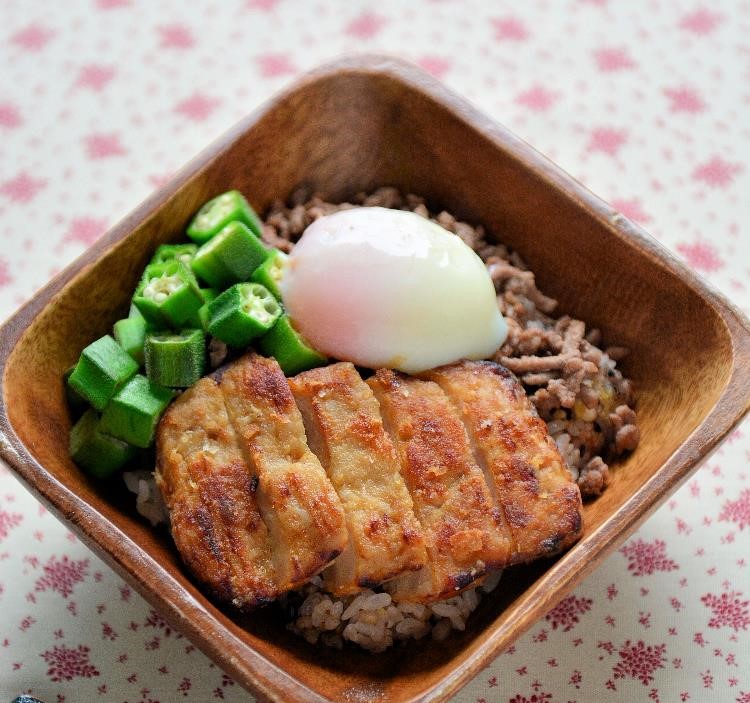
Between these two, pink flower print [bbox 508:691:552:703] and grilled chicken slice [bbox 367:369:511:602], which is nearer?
grilled chicken slice [bbox 367:369:511:602]

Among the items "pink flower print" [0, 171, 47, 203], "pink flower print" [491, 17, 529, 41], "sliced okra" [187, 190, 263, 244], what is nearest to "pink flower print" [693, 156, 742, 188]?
"pink flower print" [491, 17, 529, 41]

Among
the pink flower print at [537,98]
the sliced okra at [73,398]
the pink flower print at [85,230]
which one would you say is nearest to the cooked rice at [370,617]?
the sliced okra at [73,398]

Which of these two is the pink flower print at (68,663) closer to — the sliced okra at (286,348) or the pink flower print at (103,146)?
the sliced okra at (286,348)

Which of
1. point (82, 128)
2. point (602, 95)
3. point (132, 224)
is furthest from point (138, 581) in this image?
point (602, 95)

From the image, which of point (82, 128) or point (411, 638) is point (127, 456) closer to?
point (411, 638)

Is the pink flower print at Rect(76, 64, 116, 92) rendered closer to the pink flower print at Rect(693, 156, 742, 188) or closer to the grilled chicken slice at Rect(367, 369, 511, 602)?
the grilled chicken slice at Rect(367, 369, 511, 602)

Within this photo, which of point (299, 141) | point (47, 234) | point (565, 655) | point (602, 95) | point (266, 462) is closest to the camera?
point (266, 462)
